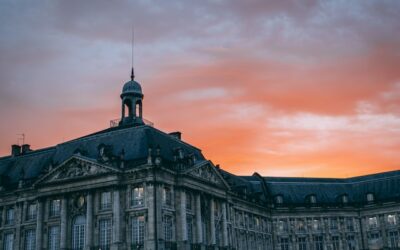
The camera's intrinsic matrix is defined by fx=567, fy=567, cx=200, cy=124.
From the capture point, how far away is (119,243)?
60.1 metres

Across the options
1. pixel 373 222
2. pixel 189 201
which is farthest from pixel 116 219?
pixel 373 222

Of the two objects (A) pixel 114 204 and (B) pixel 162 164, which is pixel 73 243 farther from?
(B) pixel 162 164

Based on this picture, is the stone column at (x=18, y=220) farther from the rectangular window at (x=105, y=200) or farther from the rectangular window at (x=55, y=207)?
the rectangular window at (x=105, y=200)

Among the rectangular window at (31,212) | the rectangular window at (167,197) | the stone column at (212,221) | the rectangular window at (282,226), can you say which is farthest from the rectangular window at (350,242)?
the rectangular window at (31,212)

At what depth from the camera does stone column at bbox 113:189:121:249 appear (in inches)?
2370

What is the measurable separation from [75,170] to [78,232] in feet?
23.0

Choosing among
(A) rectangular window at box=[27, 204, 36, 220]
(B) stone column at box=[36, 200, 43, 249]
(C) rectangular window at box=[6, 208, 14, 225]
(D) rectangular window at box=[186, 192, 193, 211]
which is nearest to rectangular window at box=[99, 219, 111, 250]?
(B) stone column at box=[36, 200, 43, 249]

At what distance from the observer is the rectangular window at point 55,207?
218 feet

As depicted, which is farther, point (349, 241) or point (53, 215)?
point (349, 241)

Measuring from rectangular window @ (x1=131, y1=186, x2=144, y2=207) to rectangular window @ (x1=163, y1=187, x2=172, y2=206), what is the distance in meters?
2.55

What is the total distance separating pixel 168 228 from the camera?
2446 inches

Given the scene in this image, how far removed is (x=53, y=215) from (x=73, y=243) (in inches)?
191

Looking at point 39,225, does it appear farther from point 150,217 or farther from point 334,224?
point 334,224

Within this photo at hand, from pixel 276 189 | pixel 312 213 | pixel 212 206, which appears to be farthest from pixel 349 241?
pixel 212 206
